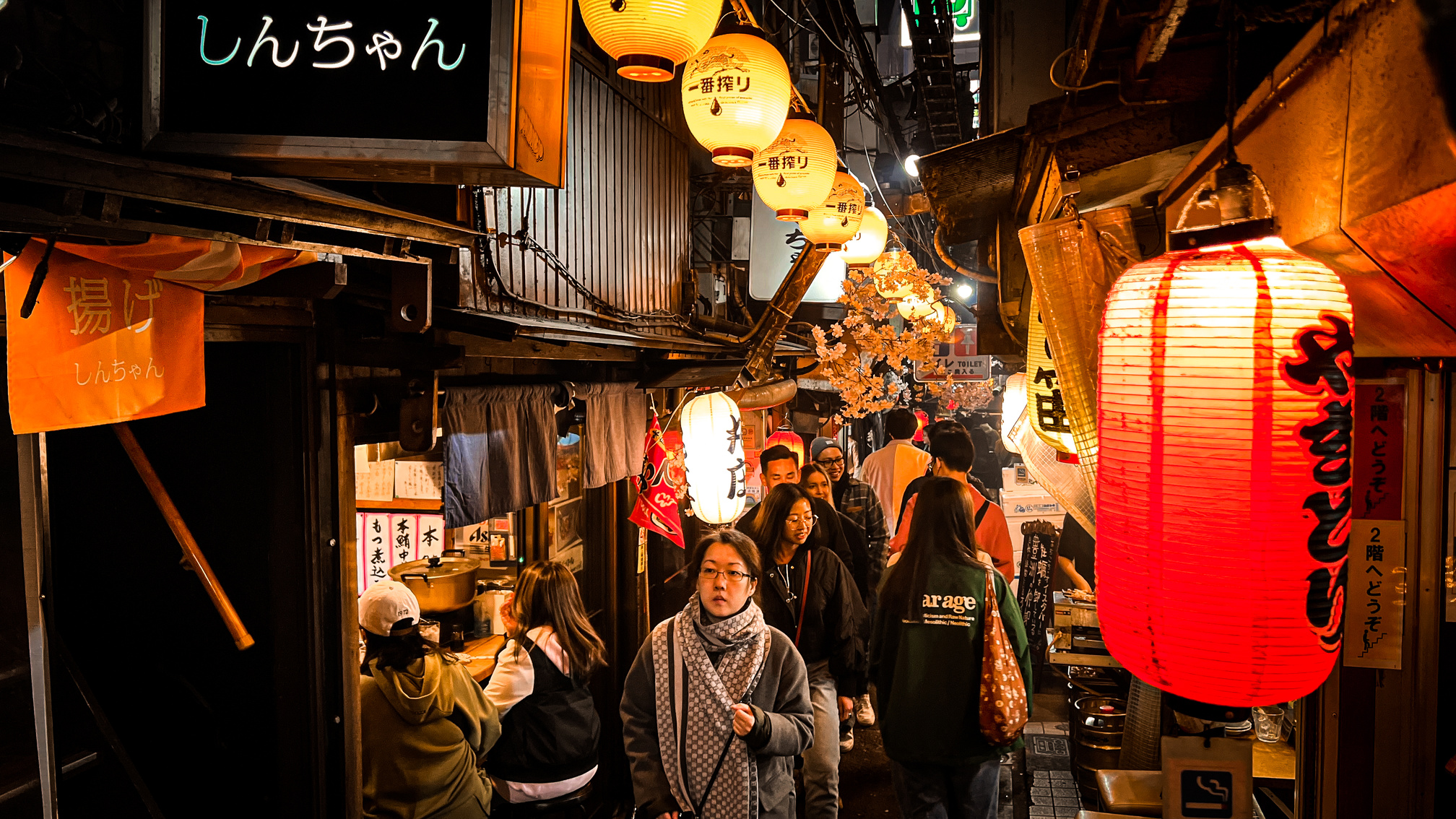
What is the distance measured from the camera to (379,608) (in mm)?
6477

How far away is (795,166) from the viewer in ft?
26.2

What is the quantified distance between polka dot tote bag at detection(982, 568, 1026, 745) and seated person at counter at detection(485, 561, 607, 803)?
319cm

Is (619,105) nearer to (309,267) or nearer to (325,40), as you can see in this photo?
(309,267)

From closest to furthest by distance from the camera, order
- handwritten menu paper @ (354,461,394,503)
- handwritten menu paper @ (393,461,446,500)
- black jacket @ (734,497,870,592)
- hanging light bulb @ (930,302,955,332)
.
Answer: handwritten menu paper @ (393,461,446,500), handwritten menu paper @ (354,461,394,503), black jacket @ (734,497,870,592), hanging light bulb @ (930,302,955,332)

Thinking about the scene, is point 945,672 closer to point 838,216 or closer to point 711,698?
point 711,698

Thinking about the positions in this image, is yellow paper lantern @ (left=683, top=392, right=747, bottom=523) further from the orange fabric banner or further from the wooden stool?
the orange fabric banner

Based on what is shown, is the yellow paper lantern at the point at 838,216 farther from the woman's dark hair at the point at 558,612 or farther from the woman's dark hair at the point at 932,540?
the woman's dark hair at the point at 558,612

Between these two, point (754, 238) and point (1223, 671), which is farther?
point (754, 238)

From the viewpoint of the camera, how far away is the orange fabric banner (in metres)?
3.47

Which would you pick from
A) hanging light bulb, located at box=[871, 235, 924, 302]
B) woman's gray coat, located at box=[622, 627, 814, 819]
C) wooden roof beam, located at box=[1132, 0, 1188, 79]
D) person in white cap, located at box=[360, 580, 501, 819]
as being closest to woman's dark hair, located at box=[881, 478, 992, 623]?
woman's gray coat, located at box=[622, 627, 814, 819]

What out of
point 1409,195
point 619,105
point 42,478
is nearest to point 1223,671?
point 1409,195

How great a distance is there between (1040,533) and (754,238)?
7.03 metres

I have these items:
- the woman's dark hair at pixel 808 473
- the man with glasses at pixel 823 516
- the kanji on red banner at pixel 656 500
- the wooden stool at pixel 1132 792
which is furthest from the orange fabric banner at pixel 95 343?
the woman's dark hair at pixel 808 473

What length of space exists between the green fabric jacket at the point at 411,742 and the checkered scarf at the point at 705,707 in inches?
69.5
